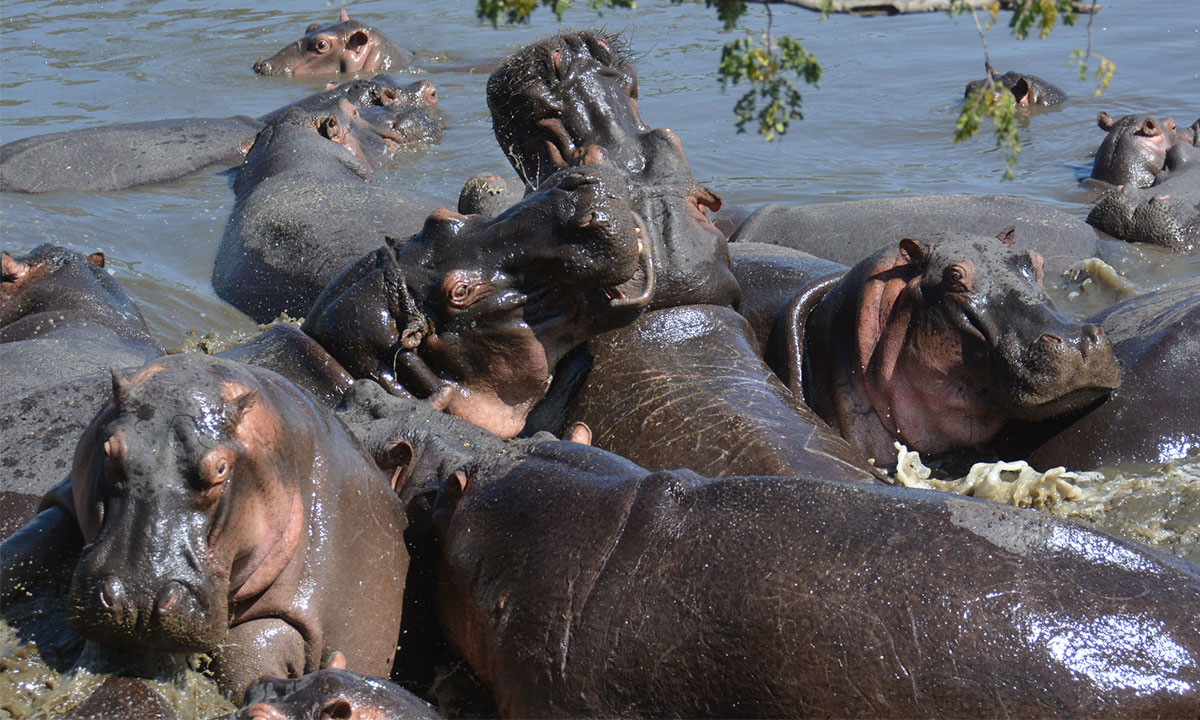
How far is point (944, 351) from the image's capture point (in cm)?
521

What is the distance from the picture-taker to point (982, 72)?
1414 cm

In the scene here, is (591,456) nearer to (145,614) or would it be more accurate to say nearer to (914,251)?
(145,614)

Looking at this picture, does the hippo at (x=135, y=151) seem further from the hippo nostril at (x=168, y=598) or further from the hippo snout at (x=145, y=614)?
the hippo nostril at (x=168, y=598)

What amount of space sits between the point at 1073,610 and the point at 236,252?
610 centimetres

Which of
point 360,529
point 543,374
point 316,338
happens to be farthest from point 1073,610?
point 316,338

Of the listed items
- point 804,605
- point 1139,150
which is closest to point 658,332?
point 804,605

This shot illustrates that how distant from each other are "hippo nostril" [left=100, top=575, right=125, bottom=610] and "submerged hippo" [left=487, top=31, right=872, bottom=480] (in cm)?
210

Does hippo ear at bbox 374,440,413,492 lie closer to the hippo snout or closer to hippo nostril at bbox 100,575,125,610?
the hippo snout

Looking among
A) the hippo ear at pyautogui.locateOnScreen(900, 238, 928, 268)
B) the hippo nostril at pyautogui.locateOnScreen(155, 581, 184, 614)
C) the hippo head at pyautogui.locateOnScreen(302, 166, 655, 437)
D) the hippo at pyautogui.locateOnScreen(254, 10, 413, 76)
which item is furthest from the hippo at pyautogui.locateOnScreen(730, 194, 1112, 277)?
the hippo at pyautogui.locateOnScreen(254, 10, 413, 76)

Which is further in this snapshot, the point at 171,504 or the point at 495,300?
the point at 495,300

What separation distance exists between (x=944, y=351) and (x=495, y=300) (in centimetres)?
170

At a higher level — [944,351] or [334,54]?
[944,351]

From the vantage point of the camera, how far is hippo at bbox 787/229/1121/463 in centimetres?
502

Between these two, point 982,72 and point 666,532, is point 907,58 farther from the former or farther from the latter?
point 666,532
